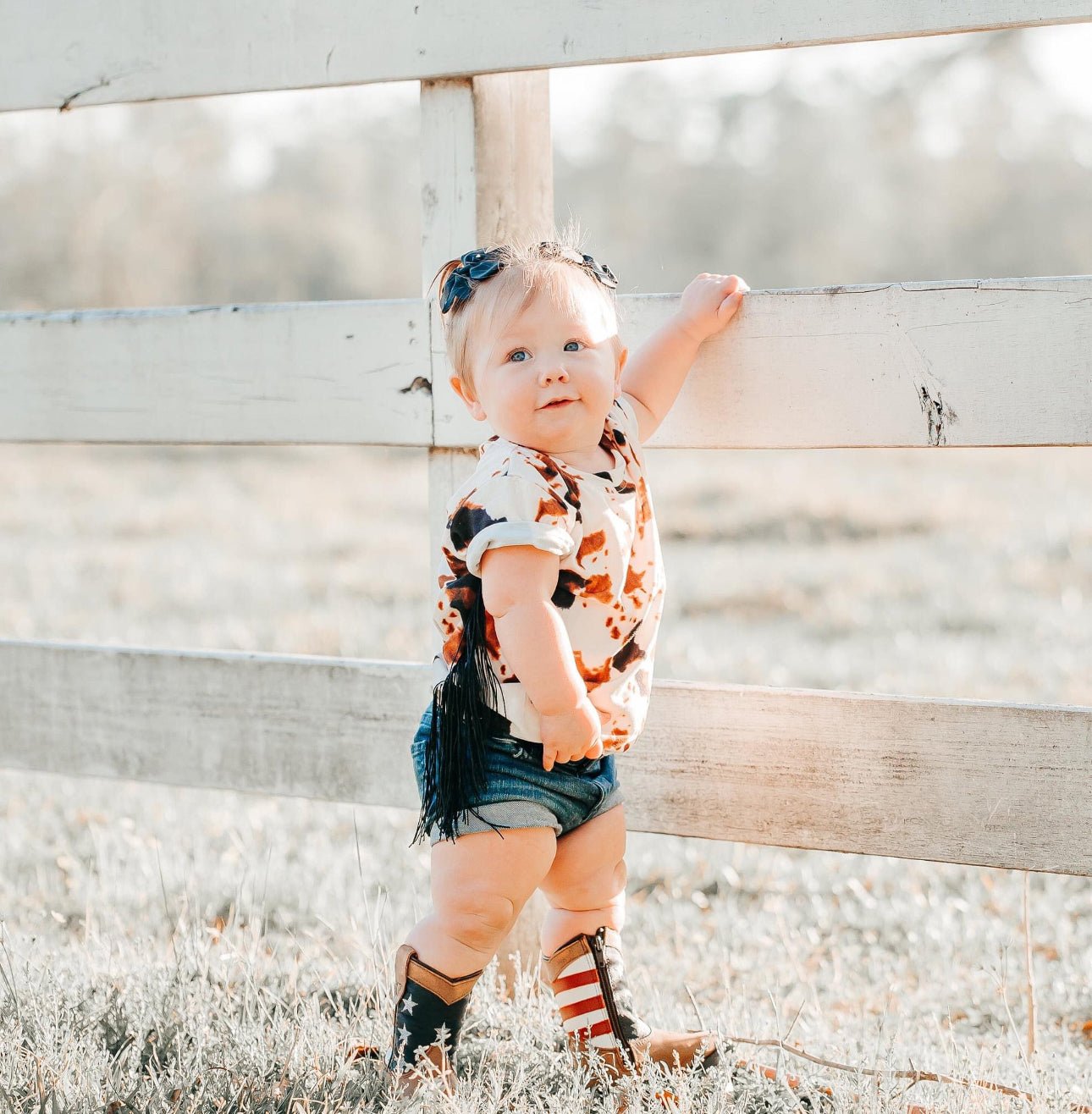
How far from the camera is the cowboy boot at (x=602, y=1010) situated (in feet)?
6.78

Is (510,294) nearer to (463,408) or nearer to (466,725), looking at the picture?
(463,408)

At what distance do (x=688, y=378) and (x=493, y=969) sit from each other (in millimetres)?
1160

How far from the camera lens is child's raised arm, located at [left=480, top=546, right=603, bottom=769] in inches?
74.1

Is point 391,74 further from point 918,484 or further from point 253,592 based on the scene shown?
point 918,484

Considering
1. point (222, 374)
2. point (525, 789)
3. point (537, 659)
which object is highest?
point (222, 374)

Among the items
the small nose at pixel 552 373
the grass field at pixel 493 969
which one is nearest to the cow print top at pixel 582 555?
the small nose at pixel 552 373

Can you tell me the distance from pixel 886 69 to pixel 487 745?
35.7m

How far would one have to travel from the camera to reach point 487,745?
2.02 meters

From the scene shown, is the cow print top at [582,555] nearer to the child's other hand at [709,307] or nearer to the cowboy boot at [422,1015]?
the child's other hand at [709,307]

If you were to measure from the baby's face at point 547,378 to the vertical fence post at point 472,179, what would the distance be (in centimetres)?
41

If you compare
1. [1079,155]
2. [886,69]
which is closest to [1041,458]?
[1079,155]

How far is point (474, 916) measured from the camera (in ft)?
6.59

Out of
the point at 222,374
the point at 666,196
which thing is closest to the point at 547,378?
the point at 222,374

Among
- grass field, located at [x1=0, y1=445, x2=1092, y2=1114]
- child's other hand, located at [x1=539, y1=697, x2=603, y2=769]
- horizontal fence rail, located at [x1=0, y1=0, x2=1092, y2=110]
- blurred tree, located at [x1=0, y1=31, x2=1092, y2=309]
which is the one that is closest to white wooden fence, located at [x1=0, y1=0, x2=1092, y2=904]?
horizontal fence rail, located at [x1=0, y1=0, x2=1092, y2=110]
